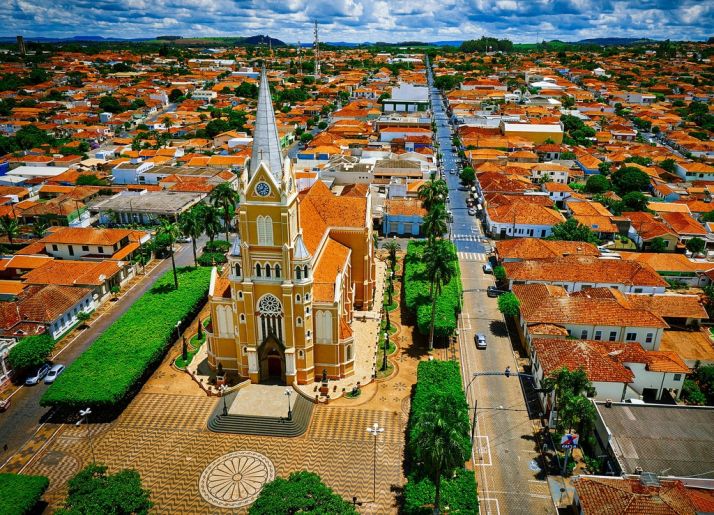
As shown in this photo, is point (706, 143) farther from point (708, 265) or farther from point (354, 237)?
point (354, 237)

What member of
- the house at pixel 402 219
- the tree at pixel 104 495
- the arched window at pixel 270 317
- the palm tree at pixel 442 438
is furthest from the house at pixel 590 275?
the tree at pixel 104 495

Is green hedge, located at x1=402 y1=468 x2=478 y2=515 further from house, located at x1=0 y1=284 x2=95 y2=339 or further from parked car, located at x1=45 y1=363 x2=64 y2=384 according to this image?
house, located at x1=0 y1=284 x2=95 y2=339

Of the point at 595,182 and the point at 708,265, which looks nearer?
the point at 708,265

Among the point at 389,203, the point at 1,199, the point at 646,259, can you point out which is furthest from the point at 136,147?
the point at 646,259

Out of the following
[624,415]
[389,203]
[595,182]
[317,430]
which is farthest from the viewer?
[595,182]

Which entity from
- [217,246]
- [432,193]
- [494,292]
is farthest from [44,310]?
[494,292]

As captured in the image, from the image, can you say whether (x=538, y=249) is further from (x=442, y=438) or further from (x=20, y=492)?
(x=20, y=492)

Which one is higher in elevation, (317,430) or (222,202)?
(222,202)
